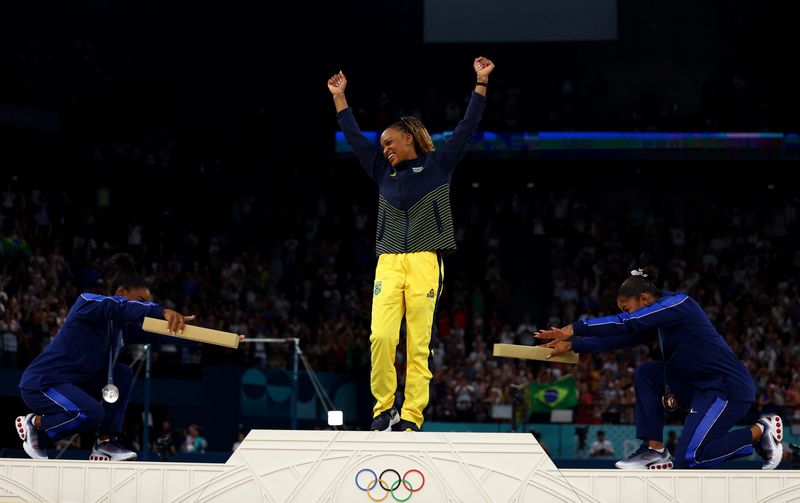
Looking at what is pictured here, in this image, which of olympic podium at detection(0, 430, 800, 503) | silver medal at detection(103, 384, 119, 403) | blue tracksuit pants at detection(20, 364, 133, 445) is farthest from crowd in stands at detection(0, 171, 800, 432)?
olympic podium at detection(0, 430, 800, 503)

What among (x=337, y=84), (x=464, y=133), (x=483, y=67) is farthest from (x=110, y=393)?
(x=483, y=67)

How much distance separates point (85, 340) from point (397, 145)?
8.22ft

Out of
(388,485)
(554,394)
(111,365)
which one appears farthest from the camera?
(554,394)

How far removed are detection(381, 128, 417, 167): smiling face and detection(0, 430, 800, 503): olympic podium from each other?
7.23ft

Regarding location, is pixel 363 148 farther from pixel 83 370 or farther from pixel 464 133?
pixel 83 370

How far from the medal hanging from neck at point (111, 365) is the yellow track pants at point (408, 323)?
1768 mm

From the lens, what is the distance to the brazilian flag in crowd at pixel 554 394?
58.3ft

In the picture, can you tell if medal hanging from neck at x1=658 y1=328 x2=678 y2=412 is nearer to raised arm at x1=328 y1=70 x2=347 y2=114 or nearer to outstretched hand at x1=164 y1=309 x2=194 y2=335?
raised arm at x1=328 y1=70 x2=347 y2=114

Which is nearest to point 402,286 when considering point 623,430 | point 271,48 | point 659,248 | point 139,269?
point 623,430

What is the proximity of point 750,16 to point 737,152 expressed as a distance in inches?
186

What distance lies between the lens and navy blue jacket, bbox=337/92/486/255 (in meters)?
7.63

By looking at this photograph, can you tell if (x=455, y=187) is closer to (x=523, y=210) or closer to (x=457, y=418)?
(x=523, y=210)

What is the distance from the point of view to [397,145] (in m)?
7.87

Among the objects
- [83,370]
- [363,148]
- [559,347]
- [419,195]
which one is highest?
[363,148]
